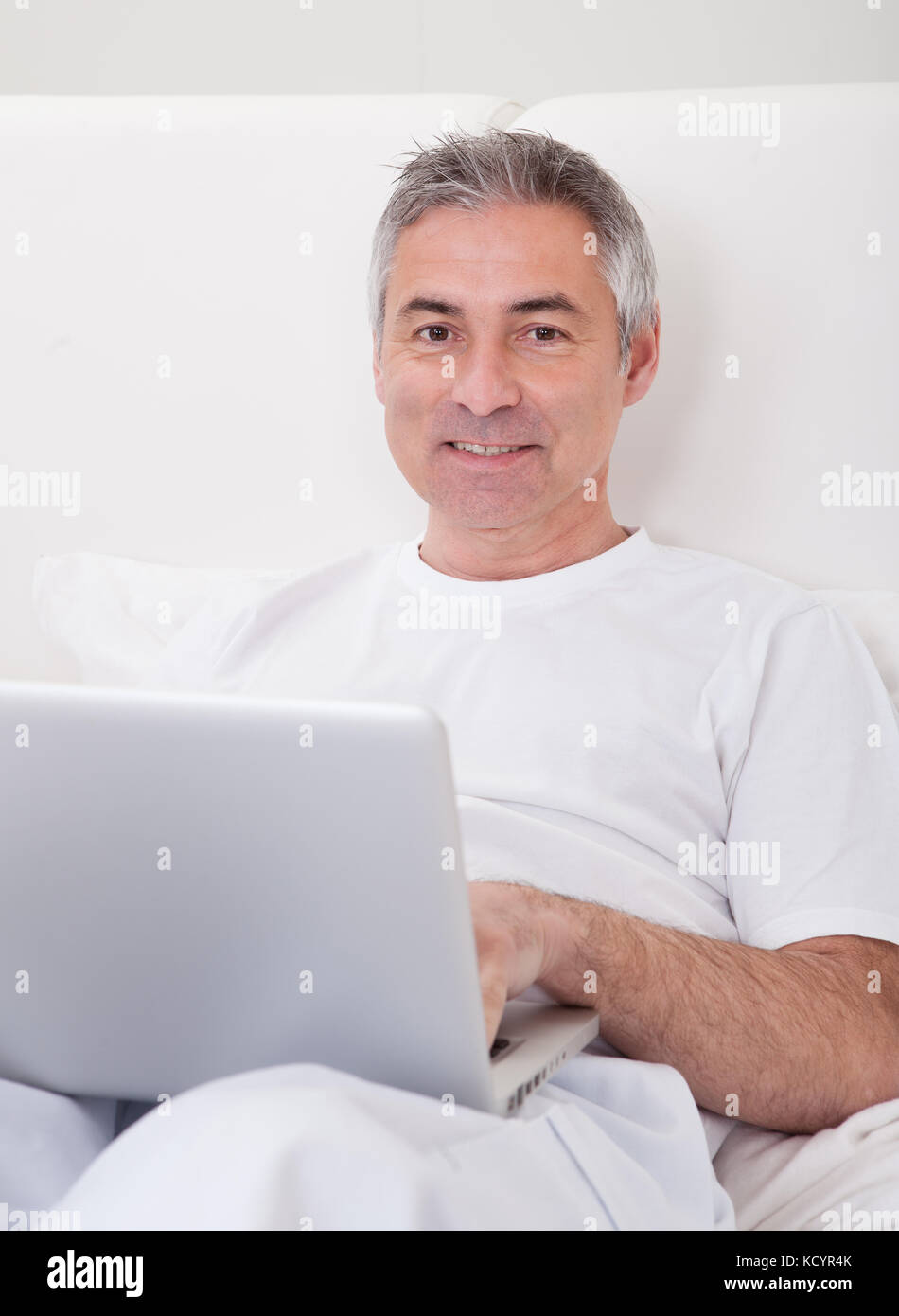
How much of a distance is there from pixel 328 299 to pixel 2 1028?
3.47 feet

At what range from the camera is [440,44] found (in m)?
2.10

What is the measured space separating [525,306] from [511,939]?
29.4 inches

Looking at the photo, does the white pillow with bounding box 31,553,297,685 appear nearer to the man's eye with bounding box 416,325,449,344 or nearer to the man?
the man

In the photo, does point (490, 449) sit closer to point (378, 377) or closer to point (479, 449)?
point (479, 449)

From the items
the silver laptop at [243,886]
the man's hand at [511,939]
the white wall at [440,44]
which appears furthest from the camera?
the white wall at [440,44]

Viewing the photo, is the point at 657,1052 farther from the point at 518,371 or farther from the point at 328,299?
the point at 328,299

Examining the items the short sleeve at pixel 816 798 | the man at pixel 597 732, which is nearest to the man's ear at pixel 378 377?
the man at pixel 597 732

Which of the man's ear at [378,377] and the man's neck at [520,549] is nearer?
the man's neck at [520,549]

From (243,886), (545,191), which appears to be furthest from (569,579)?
(243,886)

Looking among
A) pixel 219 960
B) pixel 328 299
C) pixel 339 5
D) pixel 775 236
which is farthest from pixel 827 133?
pixel 219 960

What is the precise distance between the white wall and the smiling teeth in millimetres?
980

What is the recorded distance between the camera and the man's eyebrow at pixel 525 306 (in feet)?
4.43

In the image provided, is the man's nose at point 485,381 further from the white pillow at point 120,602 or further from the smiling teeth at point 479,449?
the white pillow at point 120,602
